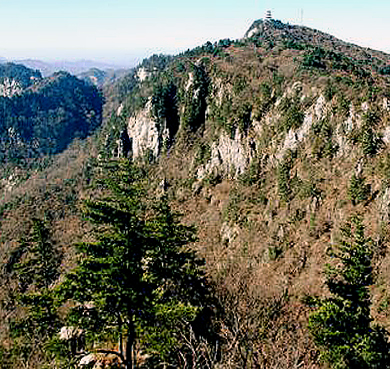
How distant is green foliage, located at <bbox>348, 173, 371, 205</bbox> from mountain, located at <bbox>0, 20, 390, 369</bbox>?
120mm

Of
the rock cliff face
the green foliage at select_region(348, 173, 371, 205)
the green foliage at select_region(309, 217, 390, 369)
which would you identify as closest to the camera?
the green foliage at select_region(309, 217, 390, 369)

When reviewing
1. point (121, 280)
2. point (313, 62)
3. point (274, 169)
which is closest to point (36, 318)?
point (121, 280)

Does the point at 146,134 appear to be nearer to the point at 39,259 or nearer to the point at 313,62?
the point at 313,62

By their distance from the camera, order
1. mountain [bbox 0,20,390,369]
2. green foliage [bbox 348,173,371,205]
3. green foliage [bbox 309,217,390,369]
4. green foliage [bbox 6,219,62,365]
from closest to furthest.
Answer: green foliage [bbox 309,217,390,369] < mountain [bbox 0,20,390,369] < green foliage [bbox 6,219,62,365] < green foliage [bbox 348,173,371,205]

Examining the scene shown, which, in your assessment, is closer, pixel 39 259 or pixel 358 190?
pixel 39 259

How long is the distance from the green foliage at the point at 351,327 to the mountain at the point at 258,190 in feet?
0.73

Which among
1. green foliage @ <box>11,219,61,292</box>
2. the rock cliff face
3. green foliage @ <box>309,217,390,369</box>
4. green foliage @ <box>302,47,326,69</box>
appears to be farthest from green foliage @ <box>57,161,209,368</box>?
the rock cliff face

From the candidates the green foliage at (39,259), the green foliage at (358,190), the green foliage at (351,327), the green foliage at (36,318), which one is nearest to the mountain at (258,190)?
the green foliage at (358,190)

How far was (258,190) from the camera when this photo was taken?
5631 centimetres

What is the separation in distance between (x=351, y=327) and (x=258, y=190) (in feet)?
127

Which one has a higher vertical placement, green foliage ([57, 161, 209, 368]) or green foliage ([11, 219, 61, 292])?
green foliage ([57, 161, 209, 368])

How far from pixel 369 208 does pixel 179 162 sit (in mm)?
47856

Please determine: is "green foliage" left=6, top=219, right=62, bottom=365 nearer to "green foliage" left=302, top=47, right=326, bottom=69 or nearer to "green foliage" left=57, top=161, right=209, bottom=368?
"green foliage" left=57, top=161, right=209, bottom=368

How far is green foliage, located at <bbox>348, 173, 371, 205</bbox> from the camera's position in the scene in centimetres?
4009
